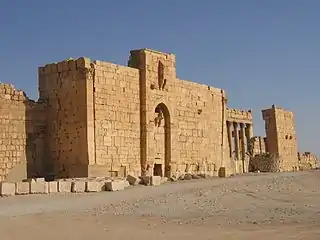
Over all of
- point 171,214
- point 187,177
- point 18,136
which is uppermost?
point 18,136

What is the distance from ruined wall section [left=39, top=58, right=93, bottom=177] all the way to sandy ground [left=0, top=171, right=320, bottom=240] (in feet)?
12.9

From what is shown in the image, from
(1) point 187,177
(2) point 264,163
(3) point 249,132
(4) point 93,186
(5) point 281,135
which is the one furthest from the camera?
(5) point 281,135

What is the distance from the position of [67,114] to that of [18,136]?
7.12 ft

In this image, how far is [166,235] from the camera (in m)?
9.30

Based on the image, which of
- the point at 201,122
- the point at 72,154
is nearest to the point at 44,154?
the point at 72,154

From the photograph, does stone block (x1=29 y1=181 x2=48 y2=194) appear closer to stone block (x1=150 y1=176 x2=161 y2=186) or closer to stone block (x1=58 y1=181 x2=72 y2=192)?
stone block (x1=58 y1=181 x2=72 y2=192)

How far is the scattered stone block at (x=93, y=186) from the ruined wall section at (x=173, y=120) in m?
6.26

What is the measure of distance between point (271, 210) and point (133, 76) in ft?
41.1

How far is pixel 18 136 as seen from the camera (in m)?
21.8

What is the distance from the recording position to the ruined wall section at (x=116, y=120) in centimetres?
2236

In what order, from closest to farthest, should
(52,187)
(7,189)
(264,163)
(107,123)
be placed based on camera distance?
1. (7,189)
2. (52,187)
3. (107,123)
4. (264,163)

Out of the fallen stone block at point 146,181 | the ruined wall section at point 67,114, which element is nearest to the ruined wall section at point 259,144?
the ruined wall section at point 67,114

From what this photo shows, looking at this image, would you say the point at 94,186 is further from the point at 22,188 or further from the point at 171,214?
the point at 171,214

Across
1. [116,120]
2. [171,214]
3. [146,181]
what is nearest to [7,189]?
[171,214]
